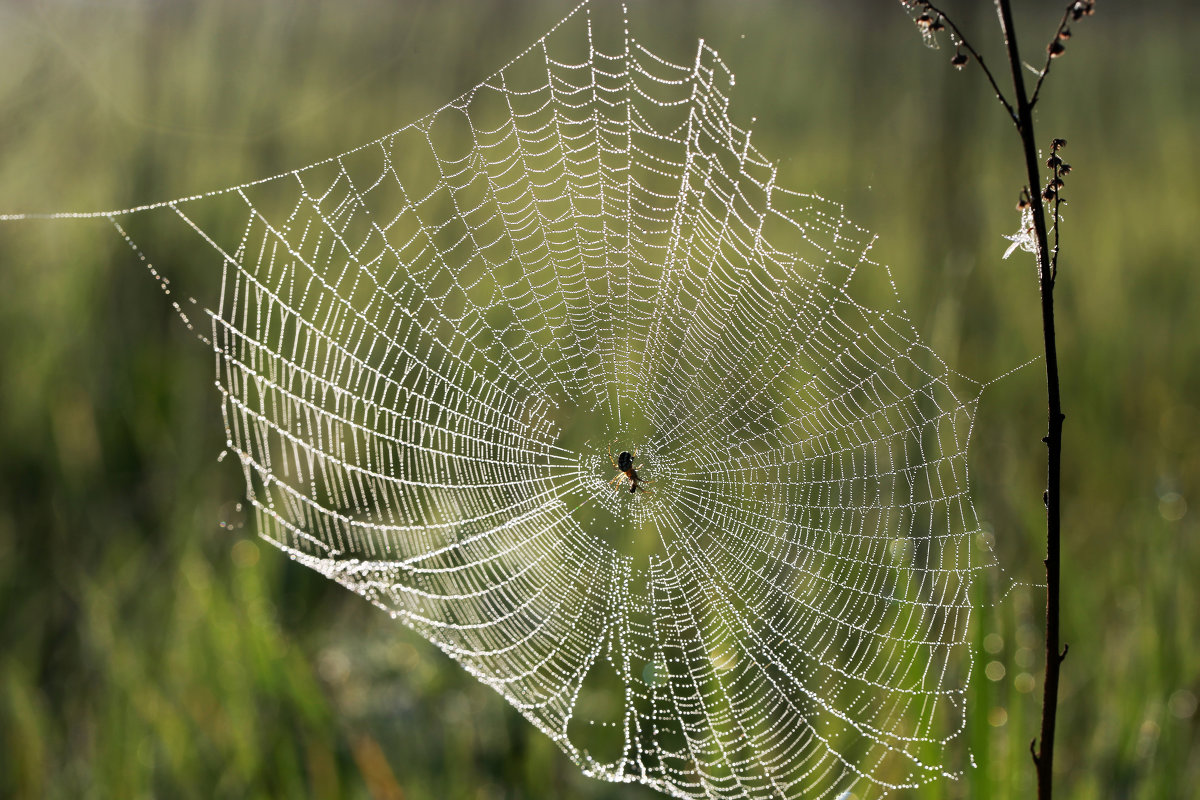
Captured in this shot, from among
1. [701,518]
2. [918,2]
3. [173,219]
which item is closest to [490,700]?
[701,518]

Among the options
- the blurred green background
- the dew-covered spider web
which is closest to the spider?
the dew-covered spider web

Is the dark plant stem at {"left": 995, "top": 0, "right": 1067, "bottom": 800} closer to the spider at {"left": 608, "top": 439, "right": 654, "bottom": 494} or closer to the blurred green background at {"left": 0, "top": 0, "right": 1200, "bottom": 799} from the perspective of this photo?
the blurred green background at {"left": 0, "top": 0, "right": 1200, "bottom": 799}

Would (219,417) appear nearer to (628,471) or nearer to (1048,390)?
(628,471)

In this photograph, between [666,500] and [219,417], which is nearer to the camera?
[666,500]

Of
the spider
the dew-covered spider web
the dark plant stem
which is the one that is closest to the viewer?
the dark plant stem

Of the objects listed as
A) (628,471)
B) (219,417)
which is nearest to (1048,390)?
(628,471)

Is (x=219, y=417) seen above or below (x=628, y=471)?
above
